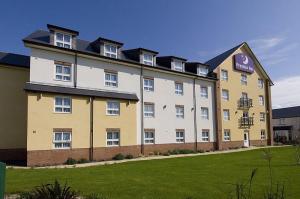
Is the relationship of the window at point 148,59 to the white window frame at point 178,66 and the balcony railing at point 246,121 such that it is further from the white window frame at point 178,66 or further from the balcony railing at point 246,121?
the balcony railing at point 246,121

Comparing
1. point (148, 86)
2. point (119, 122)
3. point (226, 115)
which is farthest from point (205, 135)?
point (119, 122)

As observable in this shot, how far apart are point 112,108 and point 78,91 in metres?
3.76

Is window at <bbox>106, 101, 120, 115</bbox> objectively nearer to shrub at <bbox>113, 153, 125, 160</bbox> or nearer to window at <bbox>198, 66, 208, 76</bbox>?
shrub at <bbox>113, 153, 125, 160</bbox>

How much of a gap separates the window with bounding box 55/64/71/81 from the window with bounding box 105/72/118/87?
3753 millimetres

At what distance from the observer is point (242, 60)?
1711 inches

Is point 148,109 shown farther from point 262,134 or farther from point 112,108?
point 262,134

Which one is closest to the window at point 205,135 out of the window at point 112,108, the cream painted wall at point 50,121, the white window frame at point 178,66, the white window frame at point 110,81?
the white window frame at point 178,66

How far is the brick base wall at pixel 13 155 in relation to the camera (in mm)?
24312

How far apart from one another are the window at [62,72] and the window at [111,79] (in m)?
3.75

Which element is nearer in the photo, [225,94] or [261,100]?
[225,94]

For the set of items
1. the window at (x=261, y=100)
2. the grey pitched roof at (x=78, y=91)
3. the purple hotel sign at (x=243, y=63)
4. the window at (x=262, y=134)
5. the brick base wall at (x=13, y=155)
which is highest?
the purple hotel sign at (x=243, y=63)

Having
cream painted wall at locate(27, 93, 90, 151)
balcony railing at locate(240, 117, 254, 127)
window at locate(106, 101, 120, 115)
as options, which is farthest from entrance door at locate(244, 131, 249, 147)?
cream painted wall at locate(27, 93, 90, 151)

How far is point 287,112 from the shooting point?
69.4 m

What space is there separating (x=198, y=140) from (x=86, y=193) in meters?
26.3
